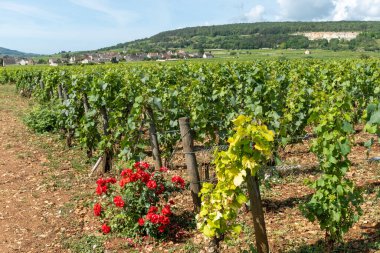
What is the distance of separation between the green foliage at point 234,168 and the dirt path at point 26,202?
300 cm

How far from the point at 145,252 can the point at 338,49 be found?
108148mm

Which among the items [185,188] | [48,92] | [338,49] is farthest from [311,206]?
[338,49]

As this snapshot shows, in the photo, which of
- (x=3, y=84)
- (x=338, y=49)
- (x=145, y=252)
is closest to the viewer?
(x=145, y=252)

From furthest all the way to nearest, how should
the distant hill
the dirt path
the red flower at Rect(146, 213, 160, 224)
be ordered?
1. the distant hill
2. the dirt path
3. the red flower at Rect(146, 213, 160, 224)

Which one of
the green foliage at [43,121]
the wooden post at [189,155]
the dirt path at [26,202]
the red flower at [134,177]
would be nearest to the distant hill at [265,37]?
the green foliage at [43,121]

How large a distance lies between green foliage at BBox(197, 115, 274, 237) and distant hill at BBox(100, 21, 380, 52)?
346 ft

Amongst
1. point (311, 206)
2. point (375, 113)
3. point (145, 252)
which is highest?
point (375, 113)

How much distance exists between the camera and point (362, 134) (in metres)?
11.5

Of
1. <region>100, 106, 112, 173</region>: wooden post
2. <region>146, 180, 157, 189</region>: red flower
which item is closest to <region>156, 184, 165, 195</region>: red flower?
<region>146, 180, 157, 189</region>: red flower

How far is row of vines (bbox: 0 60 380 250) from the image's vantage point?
3975 mm

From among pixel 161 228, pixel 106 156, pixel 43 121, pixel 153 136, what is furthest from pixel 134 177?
pixel 43 121

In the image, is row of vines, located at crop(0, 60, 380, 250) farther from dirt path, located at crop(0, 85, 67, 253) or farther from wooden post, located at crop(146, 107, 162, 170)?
dirt path, located at crop(0, 85, 67, 253)

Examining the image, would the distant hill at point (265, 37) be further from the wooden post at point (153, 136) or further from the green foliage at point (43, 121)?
the wooden post at point (153, 136)

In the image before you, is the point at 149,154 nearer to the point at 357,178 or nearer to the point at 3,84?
the point at 357,178
